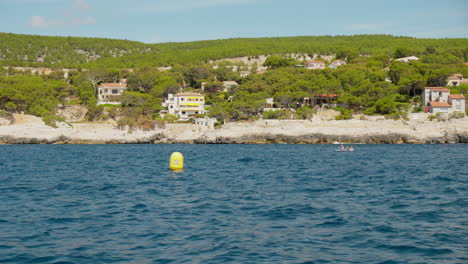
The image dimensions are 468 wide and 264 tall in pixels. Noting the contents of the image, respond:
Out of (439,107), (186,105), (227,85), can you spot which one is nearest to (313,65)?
(227,85)

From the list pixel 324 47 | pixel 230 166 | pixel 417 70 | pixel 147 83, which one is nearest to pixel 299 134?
pixel 230 166

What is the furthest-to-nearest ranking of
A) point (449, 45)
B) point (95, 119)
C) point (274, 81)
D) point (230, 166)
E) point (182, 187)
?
point (449, 45)
point (274, 81)
point (95, 119)
point (230, 166)
point (182, 187)

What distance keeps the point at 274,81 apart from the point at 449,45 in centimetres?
6252

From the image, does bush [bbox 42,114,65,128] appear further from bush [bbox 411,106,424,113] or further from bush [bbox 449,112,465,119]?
bush [bbox 449,112,465,119]

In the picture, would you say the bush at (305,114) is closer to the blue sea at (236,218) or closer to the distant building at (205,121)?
the distant building at (205,121)

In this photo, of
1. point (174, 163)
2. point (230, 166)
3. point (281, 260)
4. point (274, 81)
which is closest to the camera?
point (281, 260)

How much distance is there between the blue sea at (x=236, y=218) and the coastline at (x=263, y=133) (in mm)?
29038

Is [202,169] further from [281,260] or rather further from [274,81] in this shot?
[274,81]

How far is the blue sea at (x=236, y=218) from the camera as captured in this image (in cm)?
1008

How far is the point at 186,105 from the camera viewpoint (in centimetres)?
7356

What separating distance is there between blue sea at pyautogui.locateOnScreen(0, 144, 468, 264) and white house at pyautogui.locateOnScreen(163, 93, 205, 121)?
49.9 meters

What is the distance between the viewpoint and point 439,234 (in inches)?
450

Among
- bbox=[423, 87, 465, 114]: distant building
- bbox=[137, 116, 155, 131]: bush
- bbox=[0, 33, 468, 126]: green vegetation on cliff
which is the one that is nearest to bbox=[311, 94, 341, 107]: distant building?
bbox=[0, 33, 468, 126]: green vegetation on cliff

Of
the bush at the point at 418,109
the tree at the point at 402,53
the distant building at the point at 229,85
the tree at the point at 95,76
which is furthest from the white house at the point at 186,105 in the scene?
the tree at the point at 402,53
